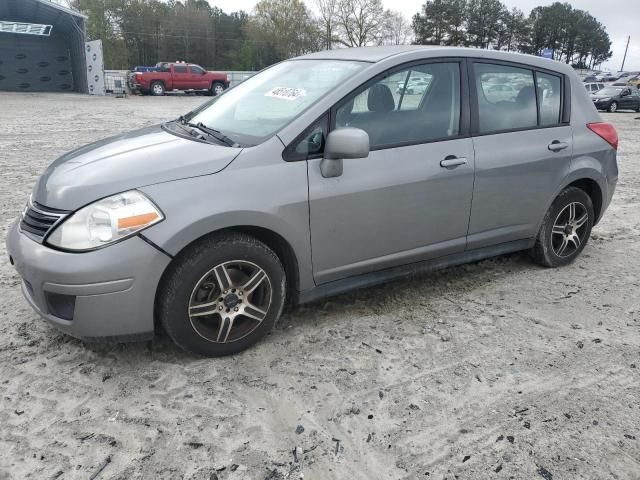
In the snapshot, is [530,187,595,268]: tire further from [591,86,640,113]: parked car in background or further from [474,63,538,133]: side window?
[591,86,640,113]: parked car in background

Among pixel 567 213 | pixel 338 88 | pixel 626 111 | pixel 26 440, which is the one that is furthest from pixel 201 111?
pixel 626 111

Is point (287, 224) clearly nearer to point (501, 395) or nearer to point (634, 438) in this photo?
point (501, 395)

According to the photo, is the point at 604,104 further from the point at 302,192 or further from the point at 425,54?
the point at 302,192

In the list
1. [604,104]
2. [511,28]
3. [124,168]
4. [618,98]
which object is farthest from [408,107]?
[511,28]

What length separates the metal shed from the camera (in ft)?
96.1

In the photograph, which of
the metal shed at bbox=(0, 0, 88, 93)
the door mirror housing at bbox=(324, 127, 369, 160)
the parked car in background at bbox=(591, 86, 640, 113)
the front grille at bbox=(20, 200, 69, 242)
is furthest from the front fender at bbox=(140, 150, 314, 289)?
the metal shed at bbox=(0, 0, 88, 93)

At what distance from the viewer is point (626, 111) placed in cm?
2923

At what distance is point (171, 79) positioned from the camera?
3141 centimetres

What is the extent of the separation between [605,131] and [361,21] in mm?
70216

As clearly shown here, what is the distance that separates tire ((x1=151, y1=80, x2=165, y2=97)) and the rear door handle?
3106cm

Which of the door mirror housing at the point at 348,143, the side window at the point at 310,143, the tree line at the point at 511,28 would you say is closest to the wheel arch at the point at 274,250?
the side window at the point at 310,143

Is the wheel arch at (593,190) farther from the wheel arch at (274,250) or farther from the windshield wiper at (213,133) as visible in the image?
the windshield wiper at (213,133)

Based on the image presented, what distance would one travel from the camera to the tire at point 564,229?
427cm

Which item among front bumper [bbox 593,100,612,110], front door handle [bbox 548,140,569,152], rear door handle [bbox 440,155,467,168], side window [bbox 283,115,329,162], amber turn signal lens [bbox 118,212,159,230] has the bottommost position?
front bumper [bbox 593,100,612,110]
